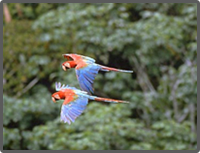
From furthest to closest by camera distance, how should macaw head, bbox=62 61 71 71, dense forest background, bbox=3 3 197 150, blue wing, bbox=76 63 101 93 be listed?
dense forest background, bbox=3 3 197 150 < macaw head, bbox=62 61 71 71 < blue wing, bbox=76 63 101 93

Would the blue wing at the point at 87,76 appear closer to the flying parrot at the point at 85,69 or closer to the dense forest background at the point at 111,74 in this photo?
the flying parrot at the point at 85,69

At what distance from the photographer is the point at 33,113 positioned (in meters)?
4.22

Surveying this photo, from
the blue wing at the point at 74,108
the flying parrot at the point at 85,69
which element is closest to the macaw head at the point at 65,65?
the flying parrot at the point at 85,69

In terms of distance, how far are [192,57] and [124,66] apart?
0.64 meters

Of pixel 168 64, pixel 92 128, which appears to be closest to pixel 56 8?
pixel 168 64

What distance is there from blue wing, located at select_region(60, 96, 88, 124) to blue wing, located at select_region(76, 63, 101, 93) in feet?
0.18

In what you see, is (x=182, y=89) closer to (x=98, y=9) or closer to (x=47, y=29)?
(x=98, y=9)

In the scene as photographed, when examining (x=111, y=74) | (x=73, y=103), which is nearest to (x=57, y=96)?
(x=73, y=103)

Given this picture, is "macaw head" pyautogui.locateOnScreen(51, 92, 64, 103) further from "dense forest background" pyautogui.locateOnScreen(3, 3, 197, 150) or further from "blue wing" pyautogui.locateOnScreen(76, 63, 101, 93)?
"dense forest background" pyautogui.locateOnScreen(3, 3, 197, 150)

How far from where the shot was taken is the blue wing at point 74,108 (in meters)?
1.48

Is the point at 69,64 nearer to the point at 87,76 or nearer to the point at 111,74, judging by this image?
the point at 87,76

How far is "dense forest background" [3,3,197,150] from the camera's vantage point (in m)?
4.00

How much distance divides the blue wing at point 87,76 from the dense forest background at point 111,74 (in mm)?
2333

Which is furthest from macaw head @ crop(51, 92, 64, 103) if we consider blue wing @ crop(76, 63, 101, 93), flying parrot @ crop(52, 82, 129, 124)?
blue wing @ crop(76, 63, 101, 93)
